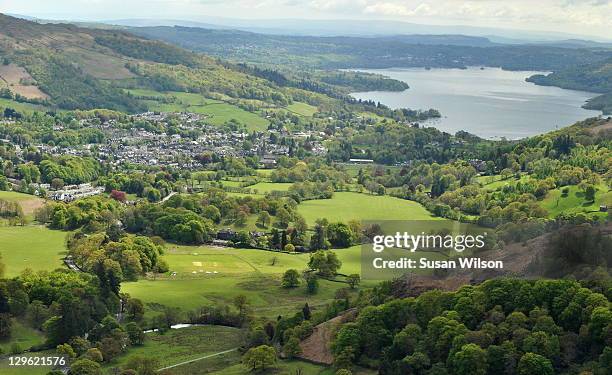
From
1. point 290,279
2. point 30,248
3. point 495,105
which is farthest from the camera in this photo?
point 495,105

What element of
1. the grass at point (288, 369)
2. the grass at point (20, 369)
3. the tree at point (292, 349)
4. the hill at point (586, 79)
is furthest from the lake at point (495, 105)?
the grass at point (20, 369)

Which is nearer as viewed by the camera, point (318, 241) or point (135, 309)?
point (135, 309)

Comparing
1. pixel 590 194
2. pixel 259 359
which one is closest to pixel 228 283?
pixel 259 359

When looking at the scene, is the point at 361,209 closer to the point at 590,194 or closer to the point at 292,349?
the point at 590,194

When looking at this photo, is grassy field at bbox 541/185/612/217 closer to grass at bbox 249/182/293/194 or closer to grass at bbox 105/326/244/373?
grass at bbox 249/182/293/194

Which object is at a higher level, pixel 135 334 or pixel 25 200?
pixel 135 334

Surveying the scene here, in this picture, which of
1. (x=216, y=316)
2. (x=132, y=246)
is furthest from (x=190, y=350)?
(x=132, y=246)

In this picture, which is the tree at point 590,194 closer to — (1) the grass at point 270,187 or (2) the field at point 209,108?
(1) the grass at point 270,187
